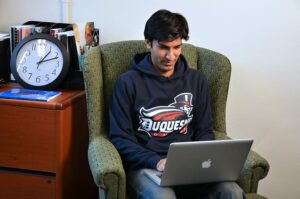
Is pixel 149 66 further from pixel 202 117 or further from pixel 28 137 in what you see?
pixel 28 137

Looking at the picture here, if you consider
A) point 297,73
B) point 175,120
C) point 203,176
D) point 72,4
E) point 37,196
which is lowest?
point 37,196

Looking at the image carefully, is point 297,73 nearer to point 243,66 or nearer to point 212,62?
point 243,66

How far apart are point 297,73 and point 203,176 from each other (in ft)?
2.98

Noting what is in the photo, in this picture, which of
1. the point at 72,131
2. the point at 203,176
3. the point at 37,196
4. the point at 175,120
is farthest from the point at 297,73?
the point at 37,196

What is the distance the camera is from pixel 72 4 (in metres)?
2.09

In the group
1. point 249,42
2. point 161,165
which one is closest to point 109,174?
point 161,165

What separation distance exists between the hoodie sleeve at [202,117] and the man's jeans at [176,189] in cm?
24

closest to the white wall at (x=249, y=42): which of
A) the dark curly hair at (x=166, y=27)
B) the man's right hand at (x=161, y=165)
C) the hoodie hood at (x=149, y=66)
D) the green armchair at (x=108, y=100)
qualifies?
the green armchair at (x=108, y=100)

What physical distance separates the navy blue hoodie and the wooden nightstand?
8.5 inches

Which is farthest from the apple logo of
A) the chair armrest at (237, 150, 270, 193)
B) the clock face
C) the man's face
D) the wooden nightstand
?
the clock face

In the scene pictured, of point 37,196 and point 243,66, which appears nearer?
point 37,196

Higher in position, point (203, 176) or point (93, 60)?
point (93, 60)

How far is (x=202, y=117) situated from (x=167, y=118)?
0.59 ft

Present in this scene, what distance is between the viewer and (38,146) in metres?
1.69
